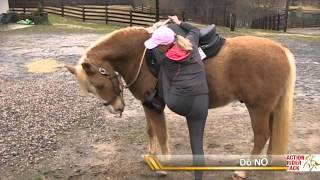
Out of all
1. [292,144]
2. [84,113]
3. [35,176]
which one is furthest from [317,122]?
[35,176]

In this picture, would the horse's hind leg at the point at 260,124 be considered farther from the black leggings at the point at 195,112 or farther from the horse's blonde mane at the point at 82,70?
the horse's blonde mane at the point at 82,70

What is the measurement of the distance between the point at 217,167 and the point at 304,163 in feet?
2.83

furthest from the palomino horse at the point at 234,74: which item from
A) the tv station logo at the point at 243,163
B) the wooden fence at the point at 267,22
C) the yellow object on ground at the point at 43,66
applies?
the wooden fence at the point at 267,22

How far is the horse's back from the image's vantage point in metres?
A: 4.11

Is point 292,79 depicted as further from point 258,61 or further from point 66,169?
point 66,169

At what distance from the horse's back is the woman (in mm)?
364

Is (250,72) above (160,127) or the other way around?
above

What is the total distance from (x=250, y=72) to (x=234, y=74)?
0.16m

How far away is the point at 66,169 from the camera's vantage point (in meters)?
4.64

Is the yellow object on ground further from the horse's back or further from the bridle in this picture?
the horse's back

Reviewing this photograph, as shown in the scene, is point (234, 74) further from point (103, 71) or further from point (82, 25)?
point (82, 25)

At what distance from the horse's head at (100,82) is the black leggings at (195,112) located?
1.94 ft

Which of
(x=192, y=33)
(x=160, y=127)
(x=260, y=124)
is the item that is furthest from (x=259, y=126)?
A: (x=192, y=33)

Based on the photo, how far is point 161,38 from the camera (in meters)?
3.78
